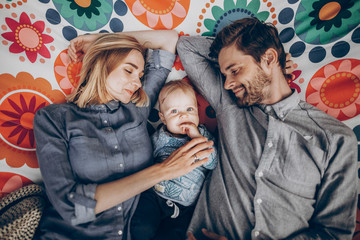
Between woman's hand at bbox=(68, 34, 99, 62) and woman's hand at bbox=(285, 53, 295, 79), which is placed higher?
woman's hand at bbox=(68, 34, 99, 62)

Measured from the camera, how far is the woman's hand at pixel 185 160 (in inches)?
48.6

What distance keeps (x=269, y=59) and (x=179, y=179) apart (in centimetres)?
115

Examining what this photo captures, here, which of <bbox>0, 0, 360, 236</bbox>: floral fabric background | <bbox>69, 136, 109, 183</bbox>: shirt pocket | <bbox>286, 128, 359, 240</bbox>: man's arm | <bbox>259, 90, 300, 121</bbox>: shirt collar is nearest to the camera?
<bbox>286, 128, 359, 240</bbox>: man's arm

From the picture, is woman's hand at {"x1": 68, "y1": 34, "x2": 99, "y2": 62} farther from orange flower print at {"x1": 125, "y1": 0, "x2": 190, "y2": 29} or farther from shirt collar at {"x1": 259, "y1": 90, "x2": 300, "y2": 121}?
shirt collar at {"x1": 259, "y1": 90, "x2": 300, "y2": 121}

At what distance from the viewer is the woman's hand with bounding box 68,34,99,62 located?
1.53 m

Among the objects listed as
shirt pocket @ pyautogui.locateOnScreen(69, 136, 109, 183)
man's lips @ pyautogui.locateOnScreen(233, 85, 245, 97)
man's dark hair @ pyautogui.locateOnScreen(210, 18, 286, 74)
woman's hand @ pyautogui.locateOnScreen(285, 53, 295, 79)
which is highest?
man's dark hair @ pyautogui.locateOnScreen(210, 18, 286, 74)

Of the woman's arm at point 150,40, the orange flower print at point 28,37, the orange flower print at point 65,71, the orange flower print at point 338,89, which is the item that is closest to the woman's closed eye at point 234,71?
the woman's arm at point 150,40

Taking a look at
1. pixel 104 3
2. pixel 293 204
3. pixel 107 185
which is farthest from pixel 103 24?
pixel 293 204

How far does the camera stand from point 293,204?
45.6 inches

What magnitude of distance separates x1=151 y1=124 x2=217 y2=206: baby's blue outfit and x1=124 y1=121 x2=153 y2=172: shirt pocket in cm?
13

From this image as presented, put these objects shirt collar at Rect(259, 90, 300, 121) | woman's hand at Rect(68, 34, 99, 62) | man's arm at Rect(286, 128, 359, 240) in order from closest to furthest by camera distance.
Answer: man's arm at Rect(286, 128, 359, 240) < shirt collar at Rect(259, 90, 300, 121) < woman's hand at Rect(68, 34, 99, 62)

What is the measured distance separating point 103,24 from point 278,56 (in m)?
1.54

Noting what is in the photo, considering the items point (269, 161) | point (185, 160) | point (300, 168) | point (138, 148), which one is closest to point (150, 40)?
point (138, 148)

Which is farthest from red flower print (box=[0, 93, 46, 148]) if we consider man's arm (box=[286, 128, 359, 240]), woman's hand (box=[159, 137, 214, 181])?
man's arm (box=[286, 128, 359, 240])
